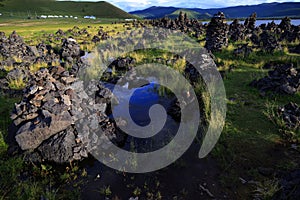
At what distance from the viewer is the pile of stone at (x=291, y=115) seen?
7.52 m

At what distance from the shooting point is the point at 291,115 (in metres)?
7.88

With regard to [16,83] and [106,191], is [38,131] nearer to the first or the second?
[106,191]

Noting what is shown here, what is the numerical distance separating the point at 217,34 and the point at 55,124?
2169cm

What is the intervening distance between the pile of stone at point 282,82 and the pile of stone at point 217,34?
1177cm

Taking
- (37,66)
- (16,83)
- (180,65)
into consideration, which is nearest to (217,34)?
(180,65)

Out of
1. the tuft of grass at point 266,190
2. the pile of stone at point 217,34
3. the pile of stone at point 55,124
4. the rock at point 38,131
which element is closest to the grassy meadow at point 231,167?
the tuft of grass at point 266,190

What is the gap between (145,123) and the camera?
9.08m

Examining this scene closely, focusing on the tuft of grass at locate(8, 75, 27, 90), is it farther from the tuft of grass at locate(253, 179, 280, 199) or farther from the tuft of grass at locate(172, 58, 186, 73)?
the tuft of grass at locate(253, 179, 280, 199)

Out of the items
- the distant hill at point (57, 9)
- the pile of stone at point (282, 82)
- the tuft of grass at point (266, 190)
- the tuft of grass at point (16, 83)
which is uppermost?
the distant hill at point (57, 9)

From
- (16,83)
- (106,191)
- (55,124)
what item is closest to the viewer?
(106,191)

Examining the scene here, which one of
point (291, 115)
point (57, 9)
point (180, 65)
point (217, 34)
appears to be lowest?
point (180, 65)

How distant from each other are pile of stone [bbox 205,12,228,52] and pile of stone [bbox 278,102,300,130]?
16.0 m

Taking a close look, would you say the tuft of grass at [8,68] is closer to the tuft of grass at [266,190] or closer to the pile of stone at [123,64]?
the pile of stone at [123,64]

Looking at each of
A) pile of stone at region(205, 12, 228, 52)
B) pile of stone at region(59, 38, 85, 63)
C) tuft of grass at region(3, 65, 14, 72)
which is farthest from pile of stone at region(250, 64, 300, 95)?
tuft of grass at region(3, 65, 14, 72)
